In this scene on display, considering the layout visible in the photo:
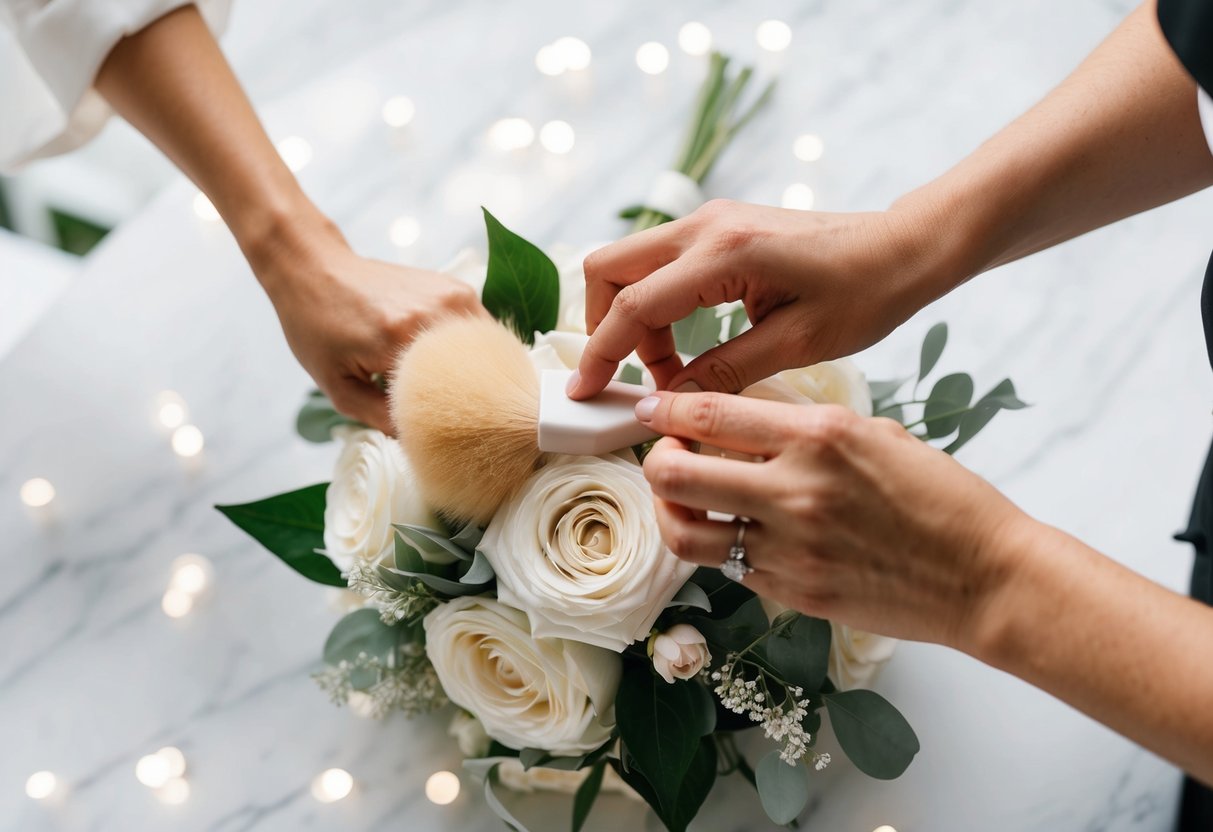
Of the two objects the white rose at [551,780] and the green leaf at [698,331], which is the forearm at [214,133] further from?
the white rose at [551,780]

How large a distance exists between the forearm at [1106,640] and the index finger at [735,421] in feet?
0.44

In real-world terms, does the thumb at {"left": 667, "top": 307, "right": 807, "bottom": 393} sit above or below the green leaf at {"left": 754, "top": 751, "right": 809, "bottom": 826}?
above

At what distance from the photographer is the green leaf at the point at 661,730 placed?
674 millimetres

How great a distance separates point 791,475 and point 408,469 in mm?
281

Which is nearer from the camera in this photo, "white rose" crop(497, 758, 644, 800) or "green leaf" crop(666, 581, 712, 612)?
"green leaf" crop(666, 581, 712, 612)

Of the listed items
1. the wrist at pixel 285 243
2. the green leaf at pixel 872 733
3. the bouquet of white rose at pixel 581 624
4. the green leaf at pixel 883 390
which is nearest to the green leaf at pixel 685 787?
the bouquet of white rose at pixel 581 624

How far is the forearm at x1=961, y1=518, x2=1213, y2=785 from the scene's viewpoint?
19.6 inches

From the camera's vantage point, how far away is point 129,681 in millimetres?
889

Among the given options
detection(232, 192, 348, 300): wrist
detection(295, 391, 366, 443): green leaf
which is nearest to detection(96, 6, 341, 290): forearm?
detection(232, 192, 348, 300): wrist

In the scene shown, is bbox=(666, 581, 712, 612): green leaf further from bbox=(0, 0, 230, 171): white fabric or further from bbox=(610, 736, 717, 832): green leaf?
bbox=(0, 0, 230, 171): white fabric

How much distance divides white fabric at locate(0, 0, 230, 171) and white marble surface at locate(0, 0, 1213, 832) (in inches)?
7.0

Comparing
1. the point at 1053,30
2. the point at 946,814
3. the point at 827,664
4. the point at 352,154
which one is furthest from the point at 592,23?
the point at 946,814

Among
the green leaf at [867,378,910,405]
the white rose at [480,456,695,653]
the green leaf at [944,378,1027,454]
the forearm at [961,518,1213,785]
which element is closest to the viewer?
the forearm at [961,518,1213,785]

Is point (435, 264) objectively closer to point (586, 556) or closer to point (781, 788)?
point (586, 556)
